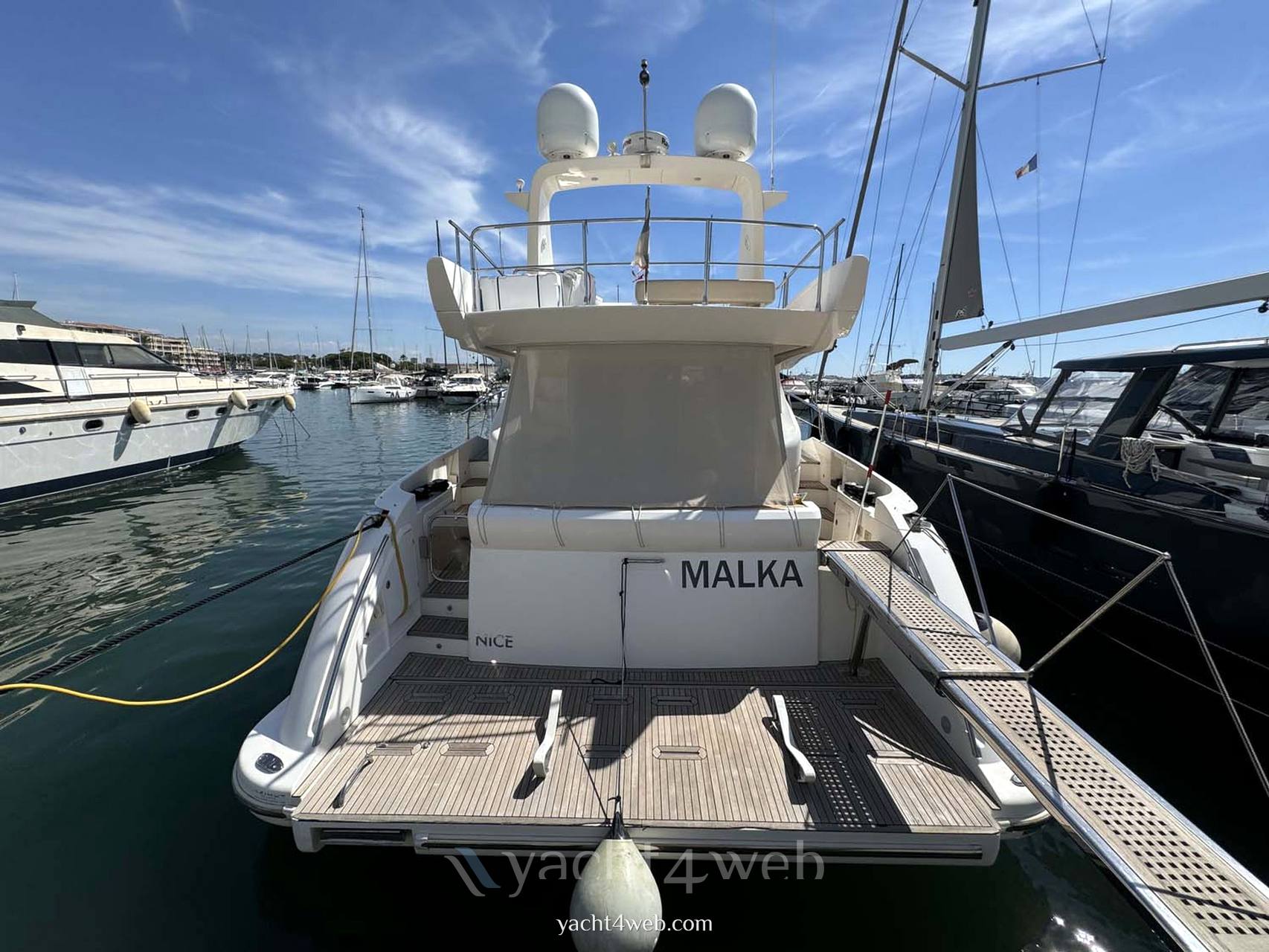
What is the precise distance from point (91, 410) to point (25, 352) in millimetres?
2284

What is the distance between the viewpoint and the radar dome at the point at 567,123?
6.05 m

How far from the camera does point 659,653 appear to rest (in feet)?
12.9

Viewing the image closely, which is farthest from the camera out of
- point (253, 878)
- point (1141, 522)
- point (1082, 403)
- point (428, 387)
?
point (428, 387)

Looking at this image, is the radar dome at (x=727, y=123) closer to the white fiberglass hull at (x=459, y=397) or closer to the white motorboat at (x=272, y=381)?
the white motorboat at (x=272, y=381)

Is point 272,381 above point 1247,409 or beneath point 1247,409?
beneath

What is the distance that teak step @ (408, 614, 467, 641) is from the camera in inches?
163

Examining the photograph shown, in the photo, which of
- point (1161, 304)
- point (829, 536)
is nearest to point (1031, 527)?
point (1161, 304)

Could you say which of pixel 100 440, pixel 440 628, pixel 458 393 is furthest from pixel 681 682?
pixel 458 393

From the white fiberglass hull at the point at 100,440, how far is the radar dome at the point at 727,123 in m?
14.9

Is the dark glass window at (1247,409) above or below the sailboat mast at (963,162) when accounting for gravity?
below

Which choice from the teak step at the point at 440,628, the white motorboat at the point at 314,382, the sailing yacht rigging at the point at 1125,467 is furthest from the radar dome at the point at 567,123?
the white motorboat at the point at 314,382

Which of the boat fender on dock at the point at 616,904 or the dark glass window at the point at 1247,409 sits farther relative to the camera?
the dark glass window at the point at 1247,409

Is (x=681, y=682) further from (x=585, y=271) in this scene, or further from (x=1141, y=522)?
(x=1141, y=522)

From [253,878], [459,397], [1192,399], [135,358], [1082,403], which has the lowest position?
[253,878]
